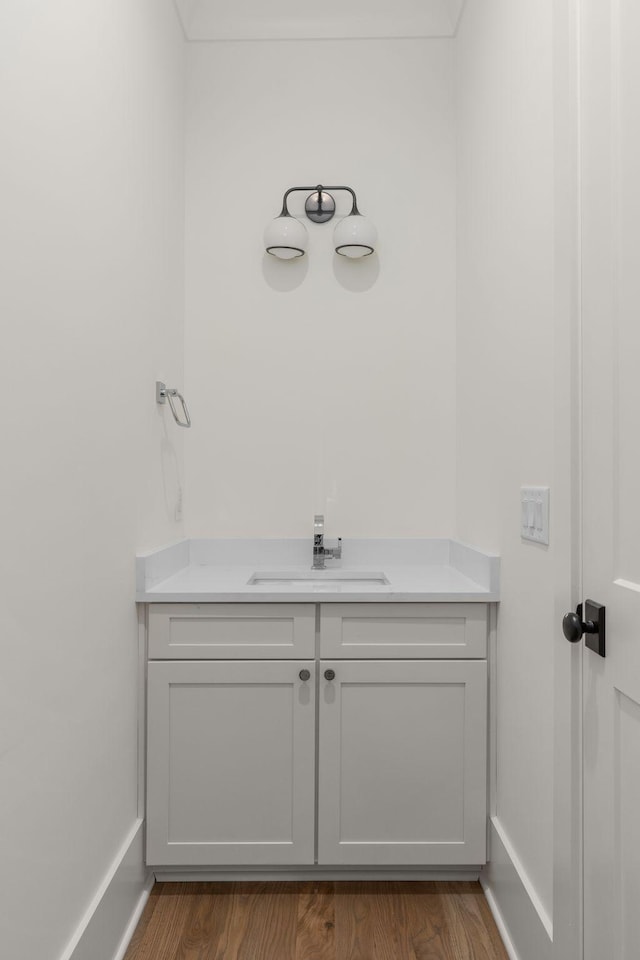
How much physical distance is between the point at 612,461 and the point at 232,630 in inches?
44.2

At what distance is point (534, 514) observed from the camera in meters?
1.42

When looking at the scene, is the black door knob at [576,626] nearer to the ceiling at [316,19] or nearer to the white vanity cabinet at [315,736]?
the white vanity cabinet at [315,736]

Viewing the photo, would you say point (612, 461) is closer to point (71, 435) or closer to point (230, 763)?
point (71, 435)

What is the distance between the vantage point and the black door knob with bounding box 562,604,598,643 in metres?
1.11

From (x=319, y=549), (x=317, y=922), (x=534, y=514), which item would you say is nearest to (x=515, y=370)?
Answer: (x=534, y=514)

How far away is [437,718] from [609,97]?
149 cm

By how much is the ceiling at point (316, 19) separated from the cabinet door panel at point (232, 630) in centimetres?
203

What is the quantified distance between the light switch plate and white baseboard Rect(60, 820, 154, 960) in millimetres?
1257

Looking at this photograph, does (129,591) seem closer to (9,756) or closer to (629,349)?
(9,756)

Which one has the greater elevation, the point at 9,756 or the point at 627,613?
the point at 627,613

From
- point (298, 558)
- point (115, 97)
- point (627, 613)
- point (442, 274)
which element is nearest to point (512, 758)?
point (627, 613)

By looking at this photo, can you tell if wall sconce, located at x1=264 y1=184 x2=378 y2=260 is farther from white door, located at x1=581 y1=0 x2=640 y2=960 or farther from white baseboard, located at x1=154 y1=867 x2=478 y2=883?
white baseboard, located at x1=154 y1=867 x2=478 y2=883

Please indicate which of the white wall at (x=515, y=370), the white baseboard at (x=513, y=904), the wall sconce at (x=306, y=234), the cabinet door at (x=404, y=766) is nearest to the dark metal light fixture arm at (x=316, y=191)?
the wall sconce at (x=306, y=234)

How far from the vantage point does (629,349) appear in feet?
3.24
